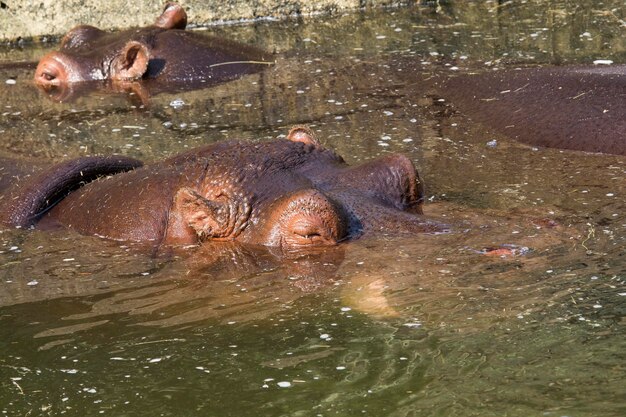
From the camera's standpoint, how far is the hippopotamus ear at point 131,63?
31.2 ft

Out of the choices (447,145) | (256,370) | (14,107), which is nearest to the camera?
(256,370)

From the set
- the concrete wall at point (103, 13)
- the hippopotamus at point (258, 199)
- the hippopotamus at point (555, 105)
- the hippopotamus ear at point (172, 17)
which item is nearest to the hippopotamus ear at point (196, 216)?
the hippopotamus at point (258, 199)

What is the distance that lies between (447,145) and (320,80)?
216 cm

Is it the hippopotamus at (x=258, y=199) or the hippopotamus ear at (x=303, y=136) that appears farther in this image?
the hippopotamus ear at (x=303, y=136)

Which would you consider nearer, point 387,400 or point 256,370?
point 387,400

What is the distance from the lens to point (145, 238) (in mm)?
5359

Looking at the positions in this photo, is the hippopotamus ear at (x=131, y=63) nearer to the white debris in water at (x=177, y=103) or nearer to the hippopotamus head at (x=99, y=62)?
the hippopotamus head at (x=99, y=62)

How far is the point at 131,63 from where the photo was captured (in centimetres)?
955

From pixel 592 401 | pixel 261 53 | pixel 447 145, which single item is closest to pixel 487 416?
pixel 592 401

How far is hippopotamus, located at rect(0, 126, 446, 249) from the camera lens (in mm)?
5042

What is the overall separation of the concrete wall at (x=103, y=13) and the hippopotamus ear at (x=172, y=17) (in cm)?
141

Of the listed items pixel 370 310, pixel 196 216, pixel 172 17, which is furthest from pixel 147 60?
pixel 370 310

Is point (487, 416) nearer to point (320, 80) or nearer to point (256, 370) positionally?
point (256, 370)

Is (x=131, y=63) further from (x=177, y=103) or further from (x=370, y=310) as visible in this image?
(x=370, y=310)
